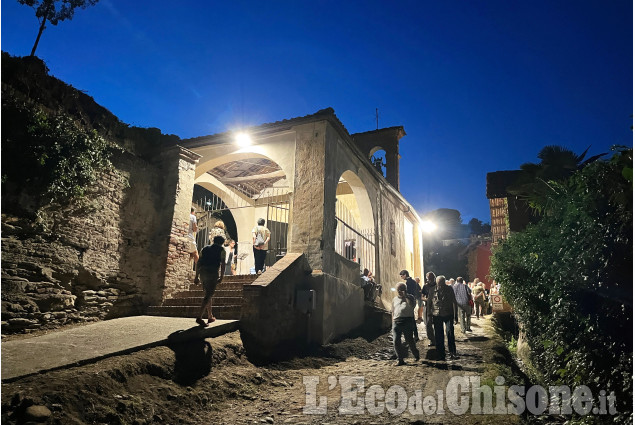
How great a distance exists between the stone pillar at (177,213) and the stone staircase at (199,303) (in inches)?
13.7

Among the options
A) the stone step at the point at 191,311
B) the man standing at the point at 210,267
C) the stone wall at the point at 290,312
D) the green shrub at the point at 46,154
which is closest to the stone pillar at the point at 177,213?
the stone step at the point at 191,311

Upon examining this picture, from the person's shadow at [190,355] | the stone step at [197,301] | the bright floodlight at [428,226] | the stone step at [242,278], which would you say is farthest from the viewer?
the bright floodlight at [428,226]

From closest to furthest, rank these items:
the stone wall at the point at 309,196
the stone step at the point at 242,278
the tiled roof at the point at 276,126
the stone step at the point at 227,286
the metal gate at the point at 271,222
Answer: the stone step at the point at 227,286 → the stone step at the point at 242,278 → the stone wall at the point at 309,196 → the tiled roof at the point at 276,126 → the metal gate at the point at 271,222

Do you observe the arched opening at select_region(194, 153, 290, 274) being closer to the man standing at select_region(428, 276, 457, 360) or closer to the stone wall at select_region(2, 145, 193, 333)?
the stone wall at select_region(2, 145, 193, 333)

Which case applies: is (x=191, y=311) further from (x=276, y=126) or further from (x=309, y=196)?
(x=276, y=126)

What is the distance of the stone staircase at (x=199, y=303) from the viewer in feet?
23.8

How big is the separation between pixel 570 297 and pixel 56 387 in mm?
5762

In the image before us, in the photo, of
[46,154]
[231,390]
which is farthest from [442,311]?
[46,154]

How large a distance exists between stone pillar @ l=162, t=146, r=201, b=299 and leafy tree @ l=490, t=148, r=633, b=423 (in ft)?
24.0

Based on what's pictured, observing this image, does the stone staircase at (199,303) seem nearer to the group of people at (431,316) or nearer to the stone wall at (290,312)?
the stone wall at (290,312)

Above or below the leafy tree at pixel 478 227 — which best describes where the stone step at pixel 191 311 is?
below

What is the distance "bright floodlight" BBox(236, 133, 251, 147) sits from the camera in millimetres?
10758

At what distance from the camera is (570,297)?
4.50 metres

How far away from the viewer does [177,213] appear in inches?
344
